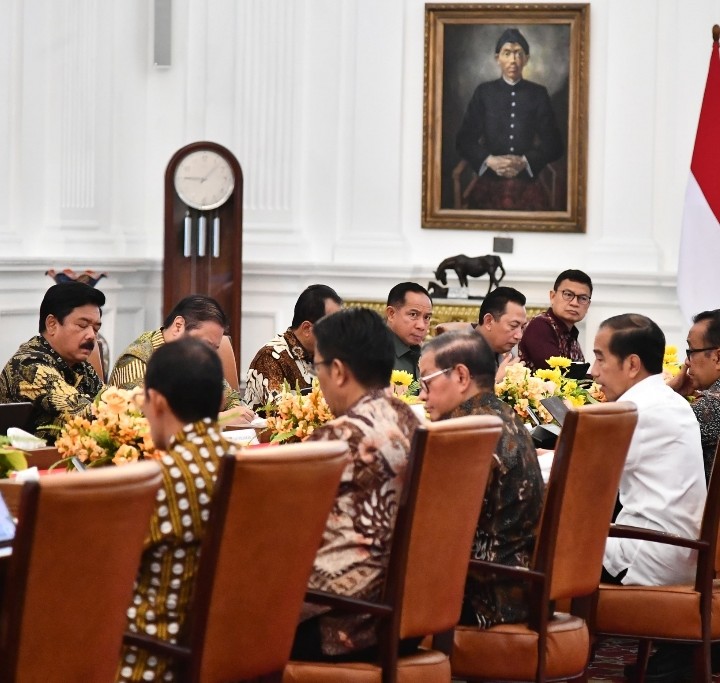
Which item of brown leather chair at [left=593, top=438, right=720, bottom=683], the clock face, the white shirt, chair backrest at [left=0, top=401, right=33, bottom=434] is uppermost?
the clock face

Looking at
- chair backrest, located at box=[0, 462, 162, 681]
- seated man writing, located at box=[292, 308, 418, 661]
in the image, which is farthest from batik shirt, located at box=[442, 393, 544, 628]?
chair backrest, located at box=[0, 462, 162, 681]

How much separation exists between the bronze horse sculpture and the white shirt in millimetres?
5431

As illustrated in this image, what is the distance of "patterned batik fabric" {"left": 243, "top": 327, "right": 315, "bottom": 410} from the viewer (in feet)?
20.2

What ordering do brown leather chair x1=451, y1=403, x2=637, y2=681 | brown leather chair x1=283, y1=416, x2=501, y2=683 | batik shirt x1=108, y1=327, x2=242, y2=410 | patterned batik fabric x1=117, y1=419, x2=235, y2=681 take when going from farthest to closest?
batik shirt x1=108, y1=327, x2=242, y2=410 < brown leather chair x1=451, y1=403, x2=637, y2=681 < brown leather chair x1=283, y1=416, x2=501, y2=683 < patterned batik fabric x1=117, y1=419, x2=235, y2=681

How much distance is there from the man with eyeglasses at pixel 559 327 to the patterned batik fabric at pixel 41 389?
325cm

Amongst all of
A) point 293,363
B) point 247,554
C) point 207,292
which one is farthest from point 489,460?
point 207,292

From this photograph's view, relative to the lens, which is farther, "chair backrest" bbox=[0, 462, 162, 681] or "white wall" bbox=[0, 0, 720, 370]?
"white wall" bbox=[0, 0, 720, 370]

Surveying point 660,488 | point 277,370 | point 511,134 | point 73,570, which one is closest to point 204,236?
point 511,134

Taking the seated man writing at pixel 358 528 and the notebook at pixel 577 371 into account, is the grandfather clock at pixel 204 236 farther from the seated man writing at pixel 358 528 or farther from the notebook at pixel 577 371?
the seated man writing at pixel 358 528

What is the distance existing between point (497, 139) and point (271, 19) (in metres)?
1.95

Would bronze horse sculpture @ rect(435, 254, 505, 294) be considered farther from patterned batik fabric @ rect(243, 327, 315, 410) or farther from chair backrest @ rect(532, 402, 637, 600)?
chair backrest @ rect(532, 402, 637, 600)

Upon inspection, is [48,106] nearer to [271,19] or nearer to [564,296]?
[271,19]

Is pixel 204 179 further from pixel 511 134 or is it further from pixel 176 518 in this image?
pixel 176 518

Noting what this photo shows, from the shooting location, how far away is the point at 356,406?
11.2 feet
